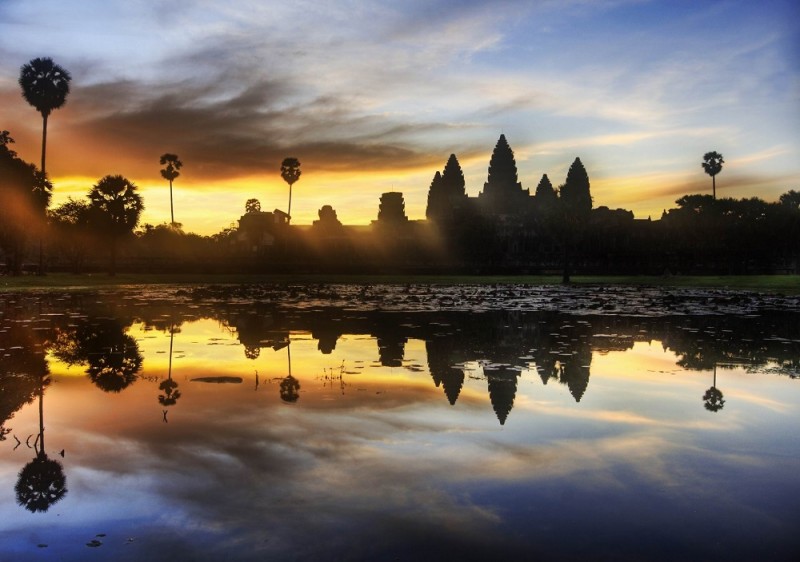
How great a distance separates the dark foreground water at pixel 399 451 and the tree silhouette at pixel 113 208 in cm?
5775

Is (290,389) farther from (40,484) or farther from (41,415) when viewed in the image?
(40,484)

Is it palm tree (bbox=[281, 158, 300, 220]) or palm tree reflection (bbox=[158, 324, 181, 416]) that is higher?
palm tree (bbox=[281, 158, 300, 220])

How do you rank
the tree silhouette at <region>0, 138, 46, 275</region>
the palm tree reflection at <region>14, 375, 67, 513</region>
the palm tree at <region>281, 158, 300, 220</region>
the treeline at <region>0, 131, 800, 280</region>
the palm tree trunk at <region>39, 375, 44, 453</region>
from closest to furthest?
the palm tree reflection at <region>14, 375, 67, 513</region>, the palm tree trunk at <region>39, 375, 44, 453</region>, the tree silhouette at <region>0, 138, 46, 275</region>, the treeline at <region>0, 131, 800, 280</region>, the palm tree at <region>281, 158, 300, 220</region>

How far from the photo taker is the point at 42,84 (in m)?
70.8

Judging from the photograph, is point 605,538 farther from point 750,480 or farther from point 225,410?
point 225,410

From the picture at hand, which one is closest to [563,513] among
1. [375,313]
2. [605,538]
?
[605,538]

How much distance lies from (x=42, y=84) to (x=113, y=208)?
1520 cm

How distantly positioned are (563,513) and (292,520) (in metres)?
2.04

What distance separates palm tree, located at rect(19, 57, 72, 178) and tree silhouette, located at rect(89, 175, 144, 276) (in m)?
6.64

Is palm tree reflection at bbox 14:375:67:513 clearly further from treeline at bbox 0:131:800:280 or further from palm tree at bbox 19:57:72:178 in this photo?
palm tree at bbox 19:57:72:178

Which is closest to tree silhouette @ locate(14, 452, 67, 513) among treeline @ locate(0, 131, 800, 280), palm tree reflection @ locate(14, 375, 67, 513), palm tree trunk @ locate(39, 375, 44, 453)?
palm tree reflection @ locate(14, 375, 67, 513)

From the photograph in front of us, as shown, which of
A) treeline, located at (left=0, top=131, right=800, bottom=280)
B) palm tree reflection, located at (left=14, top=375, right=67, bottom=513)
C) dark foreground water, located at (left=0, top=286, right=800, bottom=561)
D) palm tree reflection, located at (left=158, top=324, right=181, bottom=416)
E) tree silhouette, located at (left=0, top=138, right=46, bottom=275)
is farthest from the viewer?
treeline, located at (left=0, top=131, right=800, bottom=280)

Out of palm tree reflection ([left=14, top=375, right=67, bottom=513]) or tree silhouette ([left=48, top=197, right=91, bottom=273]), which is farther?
tree silhouette ([left=48, top=197, right=91, bottom=273])

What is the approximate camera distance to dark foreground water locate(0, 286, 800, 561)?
4.81 meters
